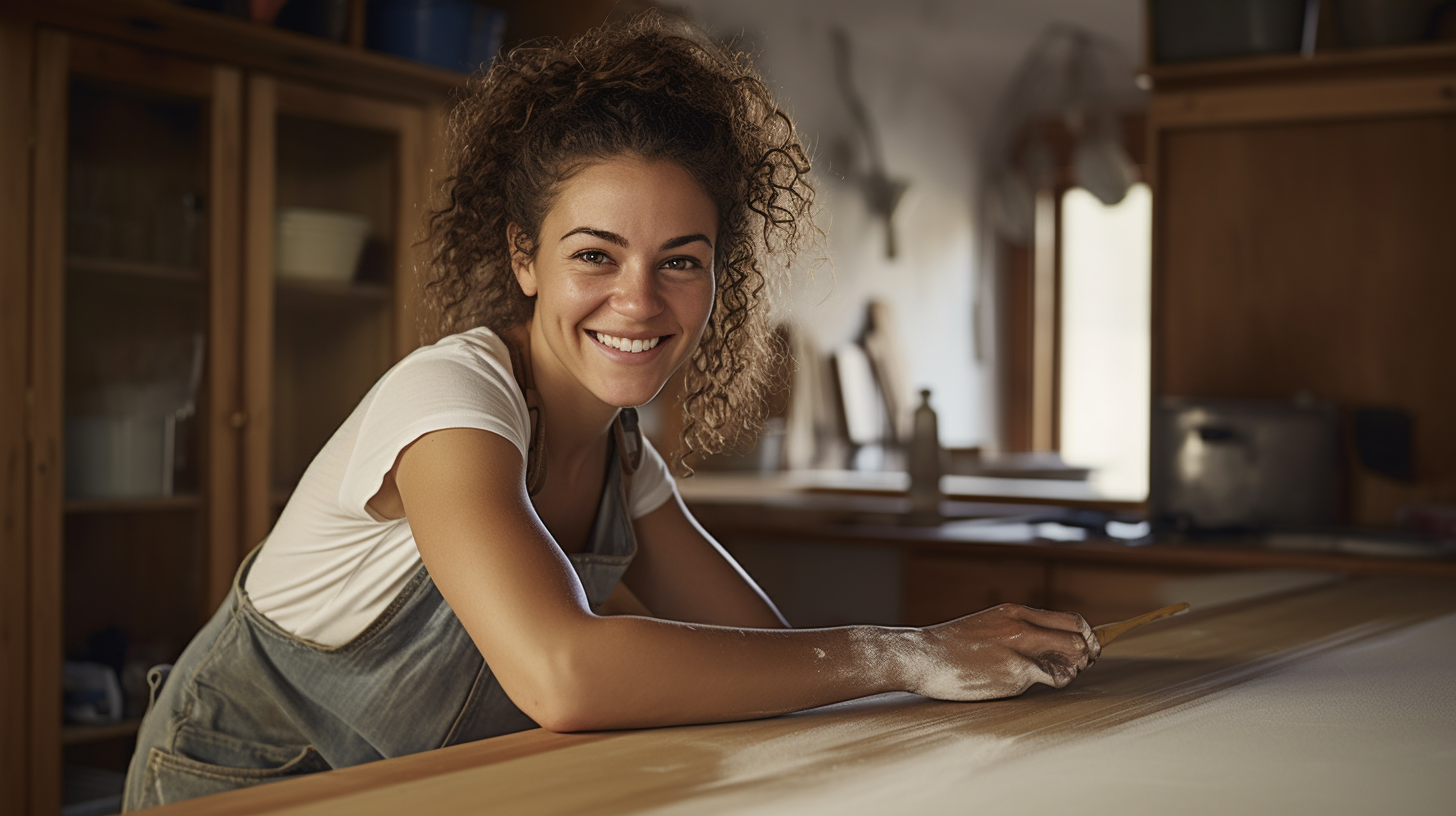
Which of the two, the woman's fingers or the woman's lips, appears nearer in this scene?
the woman's fingers

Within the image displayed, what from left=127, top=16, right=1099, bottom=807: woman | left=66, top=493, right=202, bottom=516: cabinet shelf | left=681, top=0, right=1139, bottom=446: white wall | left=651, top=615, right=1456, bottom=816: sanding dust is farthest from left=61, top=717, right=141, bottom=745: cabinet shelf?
left=681, top=0, right=1139, bottom=446: white wall

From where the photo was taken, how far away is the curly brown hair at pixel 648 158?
1.09m

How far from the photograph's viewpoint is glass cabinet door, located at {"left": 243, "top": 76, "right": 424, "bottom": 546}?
2.32m

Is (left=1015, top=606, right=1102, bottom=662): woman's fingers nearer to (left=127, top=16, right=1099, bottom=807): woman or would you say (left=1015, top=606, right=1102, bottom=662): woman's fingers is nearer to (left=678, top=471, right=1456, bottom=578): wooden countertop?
(left=127, top=16, right=1099, bottom=807): woman

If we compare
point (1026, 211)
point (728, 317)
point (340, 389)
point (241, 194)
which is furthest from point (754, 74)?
point (1026, 211)

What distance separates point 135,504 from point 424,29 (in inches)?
40.9

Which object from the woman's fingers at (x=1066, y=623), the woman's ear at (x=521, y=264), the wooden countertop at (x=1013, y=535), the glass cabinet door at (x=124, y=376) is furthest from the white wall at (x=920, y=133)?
the woman's fingers at (x=1066, y=623)

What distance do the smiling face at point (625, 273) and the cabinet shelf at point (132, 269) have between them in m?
1.31

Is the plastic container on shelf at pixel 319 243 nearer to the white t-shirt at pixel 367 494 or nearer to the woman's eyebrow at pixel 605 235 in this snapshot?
the white t-shirt at pixel 367 494

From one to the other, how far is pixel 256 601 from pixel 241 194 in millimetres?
1372

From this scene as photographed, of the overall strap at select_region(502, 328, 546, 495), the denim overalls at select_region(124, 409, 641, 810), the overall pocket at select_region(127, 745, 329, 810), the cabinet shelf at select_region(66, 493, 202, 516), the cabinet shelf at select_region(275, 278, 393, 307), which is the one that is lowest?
the overall pocket at select_region(127, 745, 329, 810)

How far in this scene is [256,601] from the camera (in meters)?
1.12

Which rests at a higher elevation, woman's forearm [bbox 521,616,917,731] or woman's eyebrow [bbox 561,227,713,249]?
woman's eyebrow [bbox 561,227,713,249]

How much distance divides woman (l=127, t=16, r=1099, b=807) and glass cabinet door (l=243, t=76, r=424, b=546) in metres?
1.12
